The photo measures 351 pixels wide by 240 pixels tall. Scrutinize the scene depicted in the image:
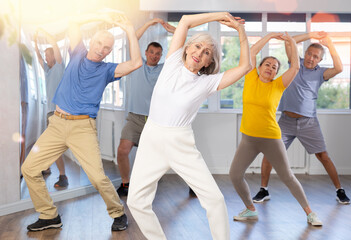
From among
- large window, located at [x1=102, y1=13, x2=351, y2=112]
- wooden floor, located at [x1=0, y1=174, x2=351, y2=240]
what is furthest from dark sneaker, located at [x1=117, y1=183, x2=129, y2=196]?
large window, located at [x1=102, y1=13, x2=351, y2=112]

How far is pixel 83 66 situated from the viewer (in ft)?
10.5

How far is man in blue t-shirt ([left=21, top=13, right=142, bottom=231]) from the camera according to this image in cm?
309

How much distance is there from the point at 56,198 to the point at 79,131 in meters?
1.31

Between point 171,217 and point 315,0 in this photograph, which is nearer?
point 171,217

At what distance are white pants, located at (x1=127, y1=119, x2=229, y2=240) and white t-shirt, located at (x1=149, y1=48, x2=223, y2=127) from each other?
0.18 ft

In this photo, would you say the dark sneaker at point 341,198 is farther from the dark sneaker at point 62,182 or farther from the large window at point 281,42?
the dark sneaker at point 62,182

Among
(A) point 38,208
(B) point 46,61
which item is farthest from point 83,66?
(A) point 38,208

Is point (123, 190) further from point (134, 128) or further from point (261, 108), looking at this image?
point (261, 108)

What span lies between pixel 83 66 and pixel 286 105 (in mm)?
2238

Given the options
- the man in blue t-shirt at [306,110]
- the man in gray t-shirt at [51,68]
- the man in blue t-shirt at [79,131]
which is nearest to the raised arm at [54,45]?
the man in gray t-shirt at [51,68]

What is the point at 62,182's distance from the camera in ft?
13.9

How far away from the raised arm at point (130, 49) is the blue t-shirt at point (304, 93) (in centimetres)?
200

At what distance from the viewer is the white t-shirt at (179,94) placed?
2.21 metres

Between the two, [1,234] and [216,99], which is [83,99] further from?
[216,99]
